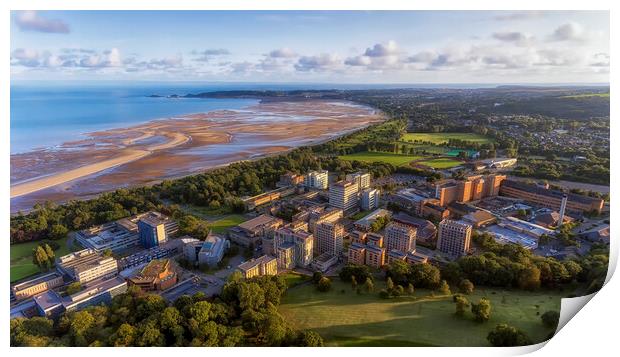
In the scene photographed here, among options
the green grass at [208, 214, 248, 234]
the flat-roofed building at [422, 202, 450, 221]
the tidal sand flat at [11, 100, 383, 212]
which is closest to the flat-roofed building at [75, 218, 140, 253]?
the green grass at [208, 214, 248, 234]

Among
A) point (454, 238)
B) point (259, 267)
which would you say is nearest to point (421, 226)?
point (454, 238)

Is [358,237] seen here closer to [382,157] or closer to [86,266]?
[86,266]

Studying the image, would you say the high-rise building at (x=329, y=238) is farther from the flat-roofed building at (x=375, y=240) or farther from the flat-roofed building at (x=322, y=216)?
the flat-roofed building at (x=375, y=240)

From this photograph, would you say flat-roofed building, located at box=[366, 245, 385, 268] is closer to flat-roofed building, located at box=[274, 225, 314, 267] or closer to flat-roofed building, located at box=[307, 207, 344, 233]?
flat-roofed building, located at box=[274, 225, 314, 267]

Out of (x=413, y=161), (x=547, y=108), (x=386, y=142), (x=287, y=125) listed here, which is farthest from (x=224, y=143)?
(x=547, y=108)

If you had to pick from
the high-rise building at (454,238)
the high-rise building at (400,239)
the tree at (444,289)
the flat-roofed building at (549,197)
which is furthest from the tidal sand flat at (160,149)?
the tree at (444,289)
